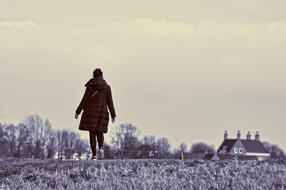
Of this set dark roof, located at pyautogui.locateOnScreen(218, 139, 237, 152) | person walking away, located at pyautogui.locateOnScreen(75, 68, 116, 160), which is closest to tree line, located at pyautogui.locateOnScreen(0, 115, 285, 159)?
dark roof, located at pyautogui.locateOnScreen(218, 139, 237, 152)

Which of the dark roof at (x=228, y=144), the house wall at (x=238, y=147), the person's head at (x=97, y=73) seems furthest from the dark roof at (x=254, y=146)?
the person's head at (x=97, y=73)

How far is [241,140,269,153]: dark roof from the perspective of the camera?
156250 mm

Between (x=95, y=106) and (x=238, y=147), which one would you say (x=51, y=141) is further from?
(x=95, y=106)

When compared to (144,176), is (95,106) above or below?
above

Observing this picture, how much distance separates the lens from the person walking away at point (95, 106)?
1889 centimetres

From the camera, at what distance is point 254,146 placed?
15750 cm

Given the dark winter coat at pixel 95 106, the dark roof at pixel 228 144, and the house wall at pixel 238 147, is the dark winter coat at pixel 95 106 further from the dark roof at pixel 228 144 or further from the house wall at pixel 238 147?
the house wall at pixel 238 147

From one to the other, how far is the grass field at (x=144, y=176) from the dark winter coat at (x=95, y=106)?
263 centimetres

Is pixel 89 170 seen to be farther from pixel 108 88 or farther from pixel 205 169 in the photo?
pixel 108 88

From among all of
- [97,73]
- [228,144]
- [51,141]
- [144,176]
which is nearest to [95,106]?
[97,73]

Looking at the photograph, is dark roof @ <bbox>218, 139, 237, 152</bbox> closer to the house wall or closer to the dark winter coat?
the house wall

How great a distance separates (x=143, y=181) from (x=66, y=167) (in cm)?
402

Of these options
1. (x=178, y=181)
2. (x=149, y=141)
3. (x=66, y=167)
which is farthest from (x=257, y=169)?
(x=149, y=141)

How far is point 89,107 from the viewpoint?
1905 centimetres
